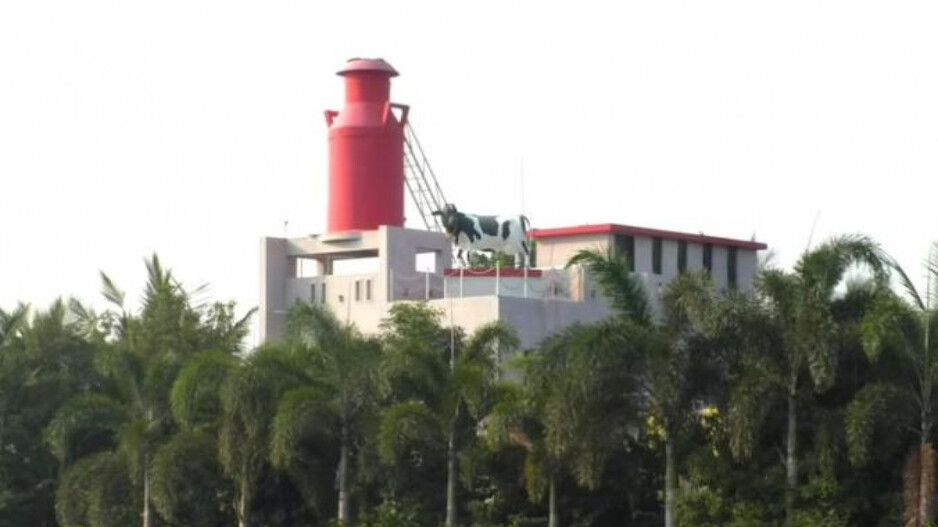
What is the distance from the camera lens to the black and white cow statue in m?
43.0

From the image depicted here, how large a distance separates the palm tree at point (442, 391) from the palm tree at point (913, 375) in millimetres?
6187

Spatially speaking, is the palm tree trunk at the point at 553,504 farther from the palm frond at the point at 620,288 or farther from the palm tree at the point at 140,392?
the palm tree at the point at 140,392

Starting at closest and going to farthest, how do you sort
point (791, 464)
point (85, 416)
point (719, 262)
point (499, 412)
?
point (791, 464) → point (499, 412) → point (85, 416) → point (719, 262)

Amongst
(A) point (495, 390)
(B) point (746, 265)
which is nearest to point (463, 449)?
(A) point (495, 390)

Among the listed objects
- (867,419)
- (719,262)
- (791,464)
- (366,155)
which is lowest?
(791,464)

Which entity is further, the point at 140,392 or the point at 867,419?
the point at 140,392

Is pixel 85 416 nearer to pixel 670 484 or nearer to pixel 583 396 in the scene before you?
pixel 583 396

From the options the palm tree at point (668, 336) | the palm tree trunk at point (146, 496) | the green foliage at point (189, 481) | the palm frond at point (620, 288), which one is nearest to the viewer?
the palm tree at point (668, 336)

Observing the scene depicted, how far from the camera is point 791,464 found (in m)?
28.3

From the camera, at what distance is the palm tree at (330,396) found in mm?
31969

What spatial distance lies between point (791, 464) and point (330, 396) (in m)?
7.94

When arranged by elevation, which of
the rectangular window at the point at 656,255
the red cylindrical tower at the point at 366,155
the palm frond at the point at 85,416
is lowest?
the palm frond at the point at 85,416

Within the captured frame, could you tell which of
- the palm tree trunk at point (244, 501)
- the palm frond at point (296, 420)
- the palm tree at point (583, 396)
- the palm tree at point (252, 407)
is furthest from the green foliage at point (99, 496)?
the palm tree at point (583, 396)

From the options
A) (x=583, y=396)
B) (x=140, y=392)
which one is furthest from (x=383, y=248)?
(x=583, y=396)
